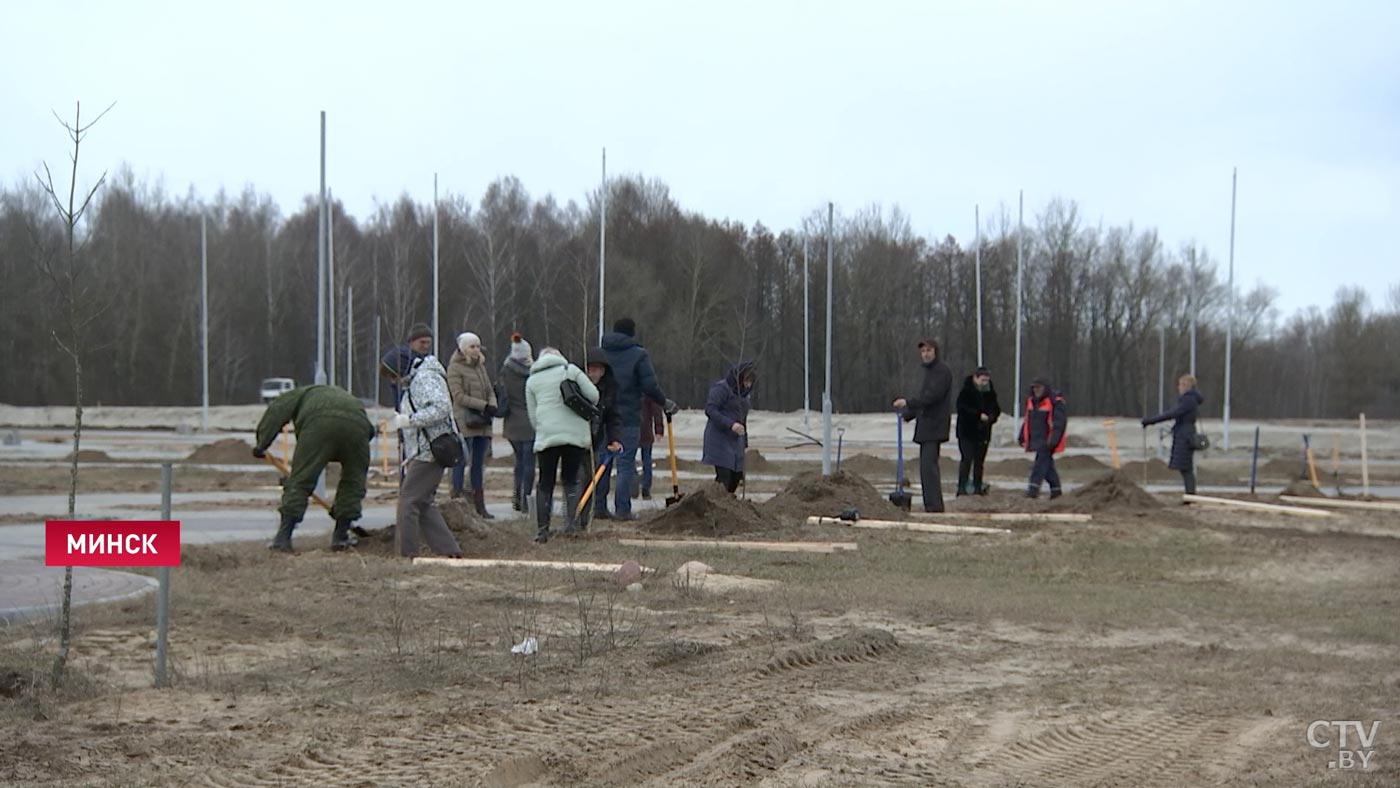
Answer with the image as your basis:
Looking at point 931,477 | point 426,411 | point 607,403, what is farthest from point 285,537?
point 931,477

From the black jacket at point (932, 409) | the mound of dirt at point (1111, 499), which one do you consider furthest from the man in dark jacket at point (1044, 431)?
the black jacket at point (932, 409)

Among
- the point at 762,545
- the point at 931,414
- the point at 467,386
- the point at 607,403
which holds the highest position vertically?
the point at 467,386

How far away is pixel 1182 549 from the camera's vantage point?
1494 cm

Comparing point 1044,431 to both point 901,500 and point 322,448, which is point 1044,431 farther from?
point 322,448

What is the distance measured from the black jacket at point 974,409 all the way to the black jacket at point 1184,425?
245 cm

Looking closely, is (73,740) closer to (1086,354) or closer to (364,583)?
(364,583)

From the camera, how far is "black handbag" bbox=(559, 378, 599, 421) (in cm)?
1404

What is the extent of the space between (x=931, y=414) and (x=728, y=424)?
262cm

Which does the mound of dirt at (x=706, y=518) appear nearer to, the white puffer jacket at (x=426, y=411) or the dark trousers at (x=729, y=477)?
the dark trousers at (x=729, y=477)

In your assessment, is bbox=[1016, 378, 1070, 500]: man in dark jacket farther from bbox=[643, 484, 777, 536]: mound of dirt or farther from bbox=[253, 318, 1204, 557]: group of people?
bbox=[643, 484, 777, 536]: mound of dirt

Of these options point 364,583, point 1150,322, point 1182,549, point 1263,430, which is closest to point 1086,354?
point 1150,322

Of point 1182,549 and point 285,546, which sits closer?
point 285,546

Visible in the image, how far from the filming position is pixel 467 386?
52.5ft

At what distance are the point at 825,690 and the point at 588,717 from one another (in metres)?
1.30
